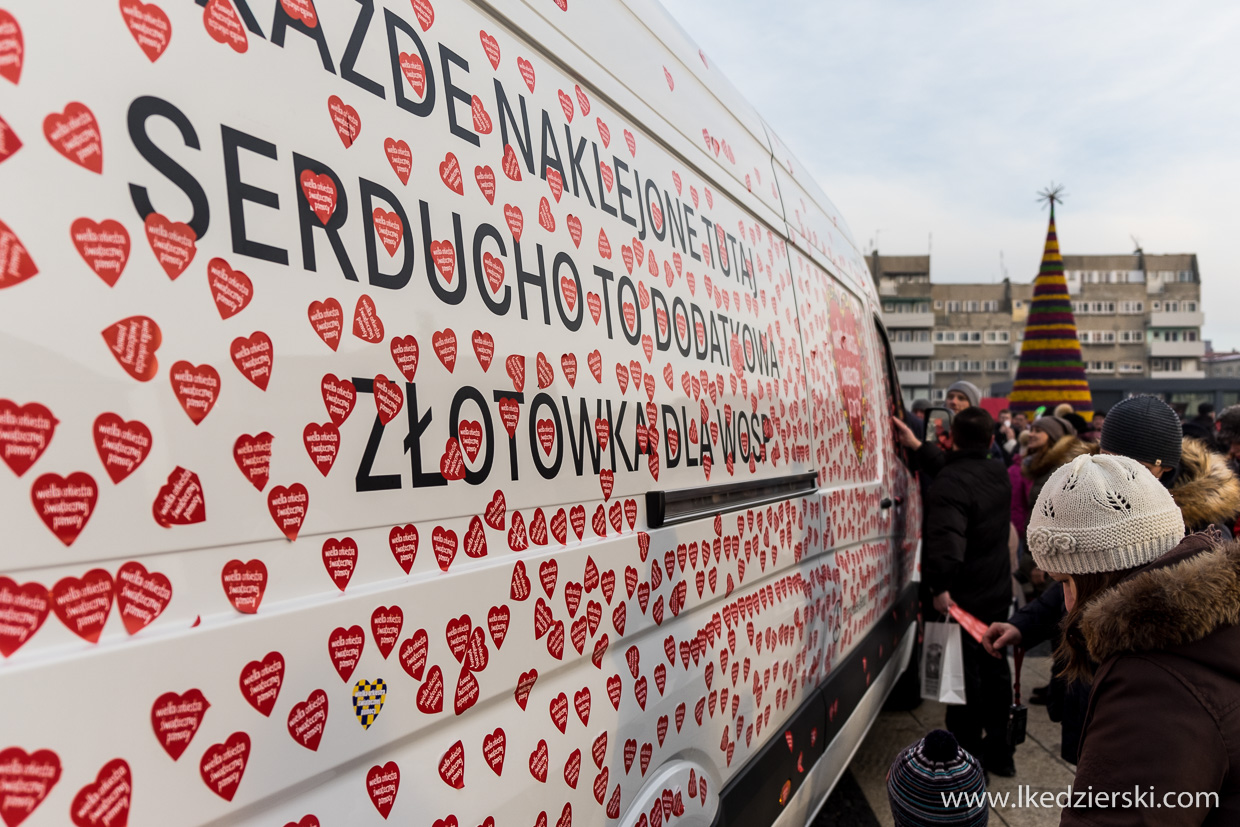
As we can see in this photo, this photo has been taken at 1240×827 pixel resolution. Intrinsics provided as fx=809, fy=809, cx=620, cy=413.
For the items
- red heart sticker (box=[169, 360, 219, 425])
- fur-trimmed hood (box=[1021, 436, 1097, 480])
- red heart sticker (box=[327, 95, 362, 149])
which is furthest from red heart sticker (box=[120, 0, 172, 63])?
fur-trimmed hood (box=[1021, 436, 1097, 480])

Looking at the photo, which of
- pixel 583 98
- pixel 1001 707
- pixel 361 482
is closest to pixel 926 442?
pixel 1001 707

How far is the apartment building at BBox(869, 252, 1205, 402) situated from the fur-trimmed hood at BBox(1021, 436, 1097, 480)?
6096cm

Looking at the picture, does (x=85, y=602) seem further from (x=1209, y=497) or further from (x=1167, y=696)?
(x=1209, y=497)

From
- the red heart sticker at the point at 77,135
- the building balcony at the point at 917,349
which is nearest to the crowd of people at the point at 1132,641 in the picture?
the red heart sticker at the point at 77,135

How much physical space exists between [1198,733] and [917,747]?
1.40 m

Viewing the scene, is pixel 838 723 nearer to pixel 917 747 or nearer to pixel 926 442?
pixel 917 747

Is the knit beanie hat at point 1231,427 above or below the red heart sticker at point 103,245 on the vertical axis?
below

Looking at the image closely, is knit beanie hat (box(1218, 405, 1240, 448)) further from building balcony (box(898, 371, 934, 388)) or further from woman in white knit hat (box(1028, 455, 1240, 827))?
building balcony (box(898, 371, 934, 388))

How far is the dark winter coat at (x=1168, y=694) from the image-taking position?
126 cm

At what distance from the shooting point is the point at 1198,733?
49.5 inches

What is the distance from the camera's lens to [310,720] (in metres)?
0.95

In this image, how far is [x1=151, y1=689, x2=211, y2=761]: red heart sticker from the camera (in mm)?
800

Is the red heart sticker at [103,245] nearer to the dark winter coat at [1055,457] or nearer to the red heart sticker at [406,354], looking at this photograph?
the red heart sticker at [406,354]

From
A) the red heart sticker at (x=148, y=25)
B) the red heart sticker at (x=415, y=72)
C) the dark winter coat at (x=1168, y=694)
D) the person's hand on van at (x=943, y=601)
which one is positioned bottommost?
the person's hand on van at (x=943, y=601)
